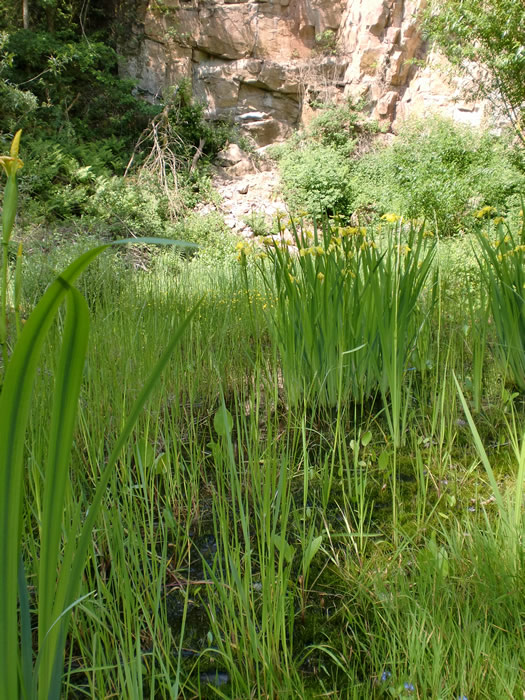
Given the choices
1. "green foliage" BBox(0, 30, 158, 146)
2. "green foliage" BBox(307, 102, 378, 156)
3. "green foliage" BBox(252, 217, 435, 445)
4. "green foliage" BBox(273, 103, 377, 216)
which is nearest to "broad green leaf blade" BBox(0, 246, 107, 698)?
"green foliage" BBox(252, 217, 435, 445)

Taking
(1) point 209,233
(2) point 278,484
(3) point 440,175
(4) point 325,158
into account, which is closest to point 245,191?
(4) point 325,158

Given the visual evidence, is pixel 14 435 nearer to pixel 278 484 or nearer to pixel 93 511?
pixel 93 511

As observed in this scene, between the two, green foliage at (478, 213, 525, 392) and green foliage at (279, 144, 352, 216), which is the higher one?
green foliage at (279, 144, 352, 216)

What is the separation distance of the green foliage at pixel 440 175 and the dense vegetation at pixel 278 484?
18.5 feet

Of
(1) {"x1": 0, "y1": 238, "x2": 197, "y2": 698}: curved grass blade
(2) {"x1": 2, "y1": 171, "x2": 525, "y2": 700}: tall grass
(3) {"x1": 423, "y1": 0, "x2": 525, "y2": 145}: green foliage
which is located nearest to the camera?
(1) {"x1": 0, "y1": 238, "x2": 197, "y2": 698}: curved grass blade

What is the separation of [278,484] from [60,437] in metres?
0.71

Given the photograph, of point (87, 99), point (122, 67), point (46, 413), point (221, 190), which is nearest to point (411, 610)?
point (46, 413)

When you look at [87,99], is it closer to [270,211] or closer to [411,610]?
[270,211]

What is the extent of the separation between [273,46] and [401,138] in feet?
14.7

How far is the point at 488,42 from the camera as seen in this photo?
9.27m

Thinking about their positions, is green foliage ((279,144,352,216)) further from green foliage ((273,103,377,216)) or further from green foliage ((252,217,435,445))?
green foliage ((252,217,435,445))

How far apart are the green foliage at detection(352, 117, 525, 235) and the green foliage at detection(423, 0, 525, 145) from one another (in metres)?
0.76

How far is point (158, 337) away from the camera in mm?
1954

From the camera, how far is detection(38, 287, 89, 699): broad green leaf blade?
385mm
